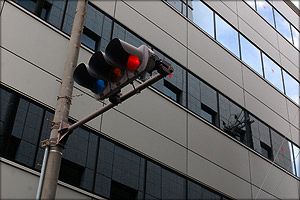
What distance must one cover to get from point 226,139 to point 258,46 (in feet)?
22.4

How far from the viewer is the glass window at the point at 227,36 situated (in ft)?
63.8

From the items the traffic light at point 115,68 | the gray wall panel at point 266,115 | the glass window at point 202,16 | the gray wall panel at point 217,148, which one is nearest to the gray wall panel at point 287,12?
the glass window at point 202,16

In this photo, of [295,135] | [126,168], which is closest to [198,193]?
[126,168]

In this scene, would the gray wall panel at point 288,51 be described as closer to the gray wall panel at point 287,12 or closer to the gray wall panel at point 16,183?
the gray wall panel at point 287,12

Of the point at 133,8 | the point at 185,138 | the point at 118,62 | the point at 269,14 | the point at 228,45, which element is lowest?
the point at 118,62

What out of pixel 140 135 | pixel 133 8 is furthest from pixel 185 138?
pixel 133 8

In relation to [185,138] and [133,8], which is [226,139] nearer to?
[185,138]

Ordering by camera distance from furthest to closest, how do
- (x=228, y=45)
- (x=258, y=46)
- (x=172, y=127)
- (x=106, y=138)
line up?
(x=258, y=46) < (x=228, y=45) < (x=172, y=127) < (x=106, y=138)

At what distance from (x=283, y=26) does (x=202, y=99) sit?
36.0 ft

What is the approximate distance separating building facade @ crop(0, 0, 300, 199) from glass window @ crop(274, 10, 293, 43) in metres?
1.03

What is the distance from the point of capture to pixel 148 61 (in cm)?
566

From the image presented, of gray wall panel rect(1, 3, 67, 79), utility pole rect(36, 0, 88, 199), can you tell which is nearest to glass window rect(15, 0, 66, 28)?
gray wall panel rect(1, 3, 67, 79)

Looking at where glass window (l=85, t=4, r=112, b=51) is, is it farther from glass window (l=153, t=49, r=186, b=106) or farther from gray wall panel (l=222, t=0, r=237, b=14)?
gray wall panel (l=222, t=0, r=237, b=14)

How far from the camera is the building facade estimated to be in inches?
428
